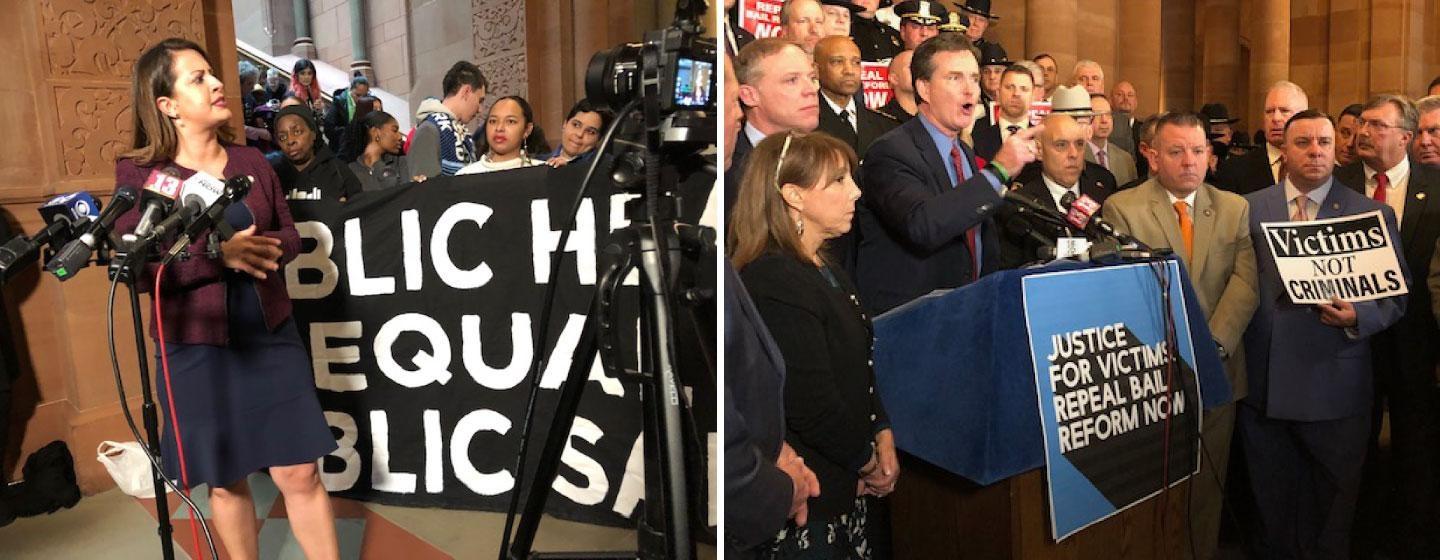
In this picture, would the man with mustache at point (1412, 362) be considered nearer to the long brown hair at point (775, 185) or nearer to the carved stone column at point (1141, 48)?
the long brown hair at point (775, 185)

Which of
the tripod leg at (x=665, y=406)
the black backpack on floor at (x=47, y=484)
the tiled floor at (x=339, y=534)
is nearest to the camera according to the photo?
the tripod leg at (x=665, y=406)

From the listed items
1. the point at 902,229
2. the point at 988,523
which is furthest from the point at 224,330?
the point at 988,523

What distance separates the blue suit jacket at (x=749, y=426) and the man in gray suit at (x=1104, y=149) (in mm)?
3554

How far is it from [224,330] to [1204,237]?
258 cm

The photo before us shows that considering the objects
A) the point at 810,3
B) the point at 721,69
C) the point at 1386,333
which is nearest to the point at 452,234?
the point at 810,3

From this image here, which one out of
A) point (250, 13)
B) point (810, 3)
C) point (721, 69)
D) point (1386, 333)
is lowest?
point (1386, 333)

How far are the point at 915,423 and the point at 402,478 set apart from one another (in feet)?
7.29

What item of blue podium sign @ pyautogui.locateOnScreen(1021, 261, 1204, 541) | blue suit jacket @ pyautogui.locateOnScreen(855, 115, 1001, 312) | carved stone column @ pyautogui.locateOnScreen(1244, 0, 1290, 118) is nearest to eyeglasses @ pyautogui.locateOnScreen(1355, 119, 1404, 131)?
blue podium sign @ pyautogui.locateOnScreen(1021, 261, 1204, 541)

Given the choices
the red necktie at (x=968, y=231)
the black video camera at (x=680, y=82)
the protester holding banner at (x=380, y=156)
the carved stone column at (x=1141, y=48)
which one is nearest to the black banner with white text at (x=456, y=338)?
the red necktie at (x=968, y=231)

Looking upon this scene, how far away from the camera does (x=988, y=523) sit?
6.64 feet

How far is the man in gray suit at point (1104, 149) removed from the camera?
4.80 meters

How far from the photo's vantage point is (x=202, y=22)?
4.22m

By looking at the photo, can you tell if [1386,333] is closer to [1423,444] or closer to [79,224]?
[1423,444]

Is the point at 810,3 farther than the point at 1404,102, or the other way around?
the point at 1404,102
